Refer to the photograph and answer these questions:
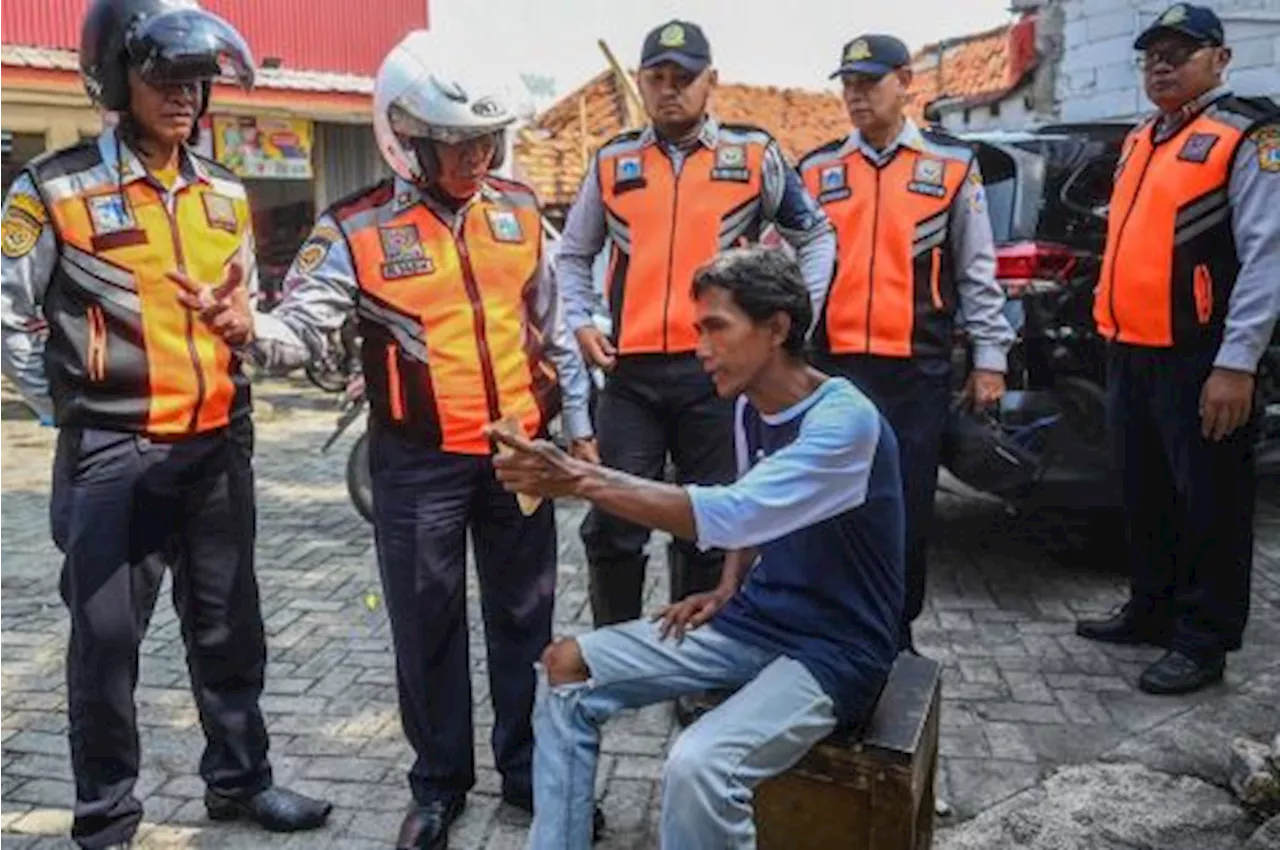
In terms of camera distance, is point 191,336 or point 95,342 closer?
point 95,342

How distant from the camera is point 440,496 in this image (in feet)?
9.12

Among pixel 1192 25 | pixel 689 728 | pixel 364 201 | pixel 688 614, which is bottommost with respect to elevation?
pixel 689 728

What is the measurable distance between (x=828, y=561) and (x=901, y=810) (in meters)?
0.51

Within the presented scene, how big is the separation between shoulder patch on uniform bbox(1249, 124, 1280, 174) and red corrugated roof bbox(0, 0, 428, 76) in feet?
37.6

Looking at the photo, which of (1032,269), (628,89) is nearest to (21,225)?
(1032,269)

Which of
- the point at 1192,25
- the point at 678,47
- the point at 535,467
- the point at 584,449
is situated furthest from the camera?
the point at 1192,25

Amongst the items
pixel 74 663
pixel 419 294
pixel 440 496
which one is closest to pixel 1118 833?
pixel 440 496

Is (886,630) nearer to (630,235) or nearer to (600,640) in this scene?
(600,640)

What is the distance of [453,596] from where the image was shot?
285 centimetres

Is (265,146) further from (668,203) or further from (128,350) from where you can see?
(128,350)

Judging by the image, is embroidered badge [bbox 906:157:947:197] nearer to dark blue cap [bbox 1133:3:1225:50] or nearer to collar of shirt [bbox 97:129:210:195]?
dark blue cap [bbox 1133:3:1225:50]

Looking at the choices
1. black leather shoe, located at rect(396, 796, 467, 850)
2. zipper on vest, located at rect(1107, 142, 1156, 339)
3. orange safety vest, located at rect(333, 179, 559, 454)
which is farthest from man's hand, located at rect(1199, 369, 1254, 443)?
black leather shoe, located at rect(396, 796, 467, 850)

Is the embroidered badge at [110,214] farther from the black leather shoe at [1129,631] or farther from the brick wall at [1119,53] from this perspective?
the brick wall at [1119,53]

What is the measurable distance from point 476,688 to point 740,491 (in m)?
2.05
